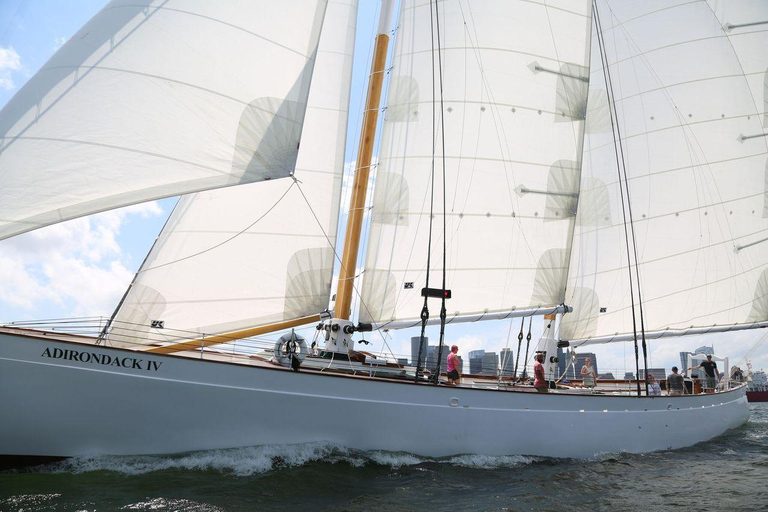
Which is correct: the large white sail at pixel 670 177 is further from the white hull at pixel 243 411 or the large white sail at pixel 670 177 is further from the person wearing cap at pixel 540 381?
the white hull at pixel 243 411

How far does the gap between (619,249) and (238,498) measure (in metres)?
14.4

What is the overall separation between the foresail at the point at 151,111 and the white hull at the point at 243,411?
2311 millimetres

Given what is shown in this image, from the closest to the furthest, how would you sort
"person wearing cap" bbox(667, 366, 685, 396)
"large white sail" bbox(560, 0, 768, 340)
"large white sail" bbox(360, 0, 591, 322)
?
"large white sail" bbox(360, 0, 591, 322) → "person wearing cap" bbox(667, 366, 685, 396) → "large white sail" bbox(560, 0, 768, 340)

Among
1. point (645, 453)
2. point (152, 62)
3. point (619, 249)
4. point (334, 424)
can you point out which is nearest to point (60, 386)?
point (334, 424)

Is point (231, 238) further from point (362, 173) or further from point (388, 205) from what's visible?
point (388, 205)

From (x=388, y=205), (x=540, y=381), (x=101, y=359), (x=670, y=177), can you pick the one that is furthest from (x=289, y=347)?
(x=670, y=177)

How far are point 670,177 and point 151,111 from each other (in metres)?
16.0

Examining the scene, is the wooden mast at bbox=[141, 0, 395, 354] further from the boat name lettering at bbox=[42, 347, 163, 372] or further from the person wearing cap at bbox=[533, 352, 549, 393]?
the person wearing cap at bbox=[533, 352, 549, 393]

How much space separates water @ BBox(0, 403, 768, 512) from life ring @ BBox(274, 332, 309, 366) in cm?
171

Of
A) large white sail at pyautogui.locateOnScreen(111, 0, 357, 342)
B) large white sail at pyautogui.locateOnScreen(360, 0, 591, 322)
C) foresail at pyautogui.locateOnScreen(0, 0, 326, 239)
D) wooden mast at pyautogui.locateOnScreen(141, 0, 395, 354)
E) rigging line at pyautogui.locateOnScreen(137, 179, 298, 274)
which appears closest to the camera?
foresail at pyautogui.locateOnScreen(0, 0, 326, 239)

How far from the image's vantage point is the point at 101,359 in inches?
336

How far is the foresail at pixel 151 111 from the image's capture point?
7.79 meters

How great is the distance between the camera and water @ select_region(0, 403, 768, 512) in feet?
24.3

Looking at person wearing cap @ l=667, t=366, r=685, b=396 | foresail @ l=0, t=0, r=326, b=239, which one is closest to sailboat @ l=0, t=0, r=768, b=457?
foresail @ l=0, t=0, r=326, b=239
